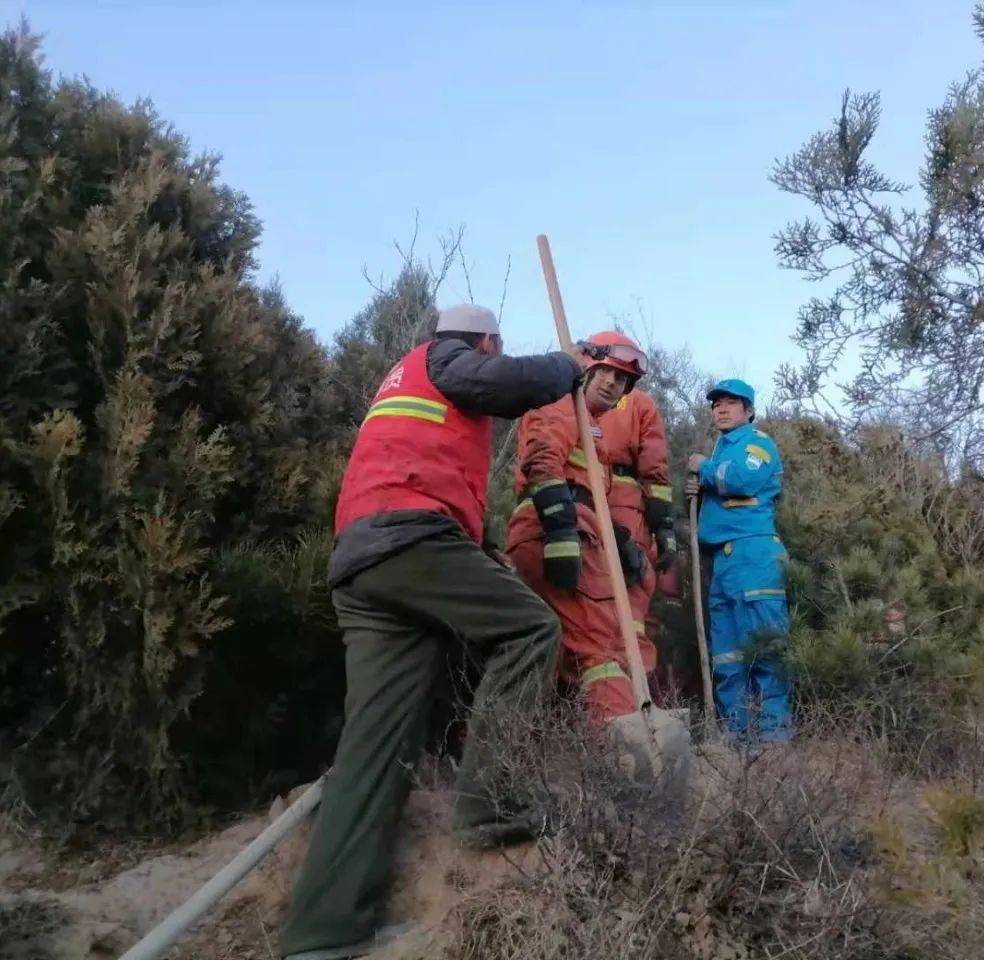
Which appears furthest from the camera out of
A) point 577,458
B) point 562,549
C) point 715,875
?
point 577,458

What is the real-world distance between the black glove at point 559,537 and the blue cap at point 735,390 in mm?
2160

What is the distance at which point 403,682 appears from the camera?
3836 millimetres

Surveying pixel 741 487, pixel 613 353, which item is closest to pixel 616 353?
pixel 613 353

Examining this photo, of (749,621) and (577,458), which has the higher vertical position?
(577,458)

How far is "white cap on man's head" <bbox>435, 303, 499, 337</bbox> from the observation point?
4.34m

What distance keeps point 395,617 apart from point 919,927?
6.44 ft

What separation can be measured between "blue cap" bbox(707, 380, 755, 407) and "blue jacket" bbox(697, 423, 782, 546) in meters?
0.23

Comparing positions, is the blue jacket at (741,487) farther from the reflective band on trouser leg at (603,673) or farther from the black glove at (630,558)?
the reflective band on trouser leg at (603,673)

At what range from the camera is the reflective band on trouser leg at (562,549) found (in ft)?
15.4

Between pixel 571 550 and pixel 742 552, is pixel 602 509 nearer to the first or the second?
pixel 571 550

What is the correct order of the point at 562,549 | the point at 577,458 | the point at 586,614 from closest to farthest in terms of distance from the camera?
the point at 562,549, the point at 586,614, the point at 577,458

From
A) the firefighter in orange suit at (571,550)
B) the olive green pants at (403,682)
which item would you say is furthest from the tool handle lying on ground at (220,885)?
the firefighter in orange suit at (571,550)

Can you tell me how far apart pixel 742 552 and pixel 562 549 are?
6.05 feet

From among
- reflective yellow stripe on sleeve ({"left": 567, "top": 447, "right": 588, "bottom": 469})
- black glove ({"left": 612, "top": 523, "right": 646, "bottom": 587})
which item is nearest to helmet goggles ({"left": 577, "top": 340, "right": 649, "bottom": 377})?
reflective yellow stripe on sleeve ({"left": 567, "top": 447, "right": 588, "bottom": 469})
